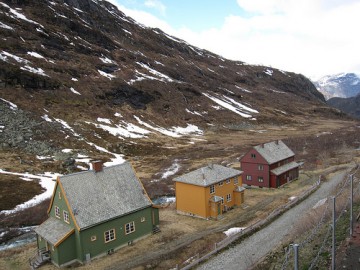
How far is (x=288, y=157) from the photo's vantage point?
61.3 m

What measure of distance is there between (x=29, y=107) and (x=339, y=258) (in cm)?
9024

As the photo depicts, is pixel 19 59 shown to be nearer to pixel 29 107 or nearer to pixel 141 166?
pixel 29 107

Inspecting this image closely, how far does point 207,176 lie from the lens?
148 ft

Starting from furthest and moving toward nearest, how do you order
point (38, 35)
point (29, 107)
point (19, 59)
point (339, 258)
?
1. point (38, 35)
2. point (19, 59)
3. point (29, 107)
4. point (339, 258)

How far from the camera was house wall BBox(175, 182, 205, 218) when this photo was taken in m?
43.3

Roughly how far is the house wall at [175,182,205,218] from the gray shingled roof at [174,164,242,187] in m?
0.63

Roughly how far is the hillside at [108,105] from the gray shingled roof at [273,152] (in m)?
17.0

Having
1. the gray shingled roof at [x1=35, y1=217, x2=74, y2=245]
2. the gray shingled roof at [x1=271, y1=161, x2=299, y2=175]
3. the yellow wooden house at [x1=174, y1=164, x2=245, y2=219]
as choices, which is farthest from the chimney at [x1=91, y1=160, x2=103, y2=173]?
the gray shingled roof at [x1=271, y1=161, x2=299, y2=175]

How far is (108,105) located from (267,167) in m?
74.0

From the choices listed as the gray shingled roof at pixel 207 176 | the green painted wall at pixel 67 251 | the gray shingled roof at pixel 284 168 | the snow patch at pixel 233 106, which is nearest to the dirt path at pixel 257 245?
the gray shingled roof at pixel 207 176

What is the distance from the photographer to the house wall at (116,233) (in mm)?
32697

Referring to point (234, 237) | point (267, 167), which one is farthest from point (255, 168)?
point (234, 237)

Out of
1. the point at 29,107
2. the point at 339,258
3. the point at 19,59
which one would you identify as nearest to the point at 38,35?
the point at 19,59

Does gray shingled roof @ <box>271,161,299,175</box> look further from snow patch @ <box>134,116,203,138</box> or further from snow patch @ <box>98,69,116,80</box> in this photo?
snow patch @ <box>98,69,116,80</box>
